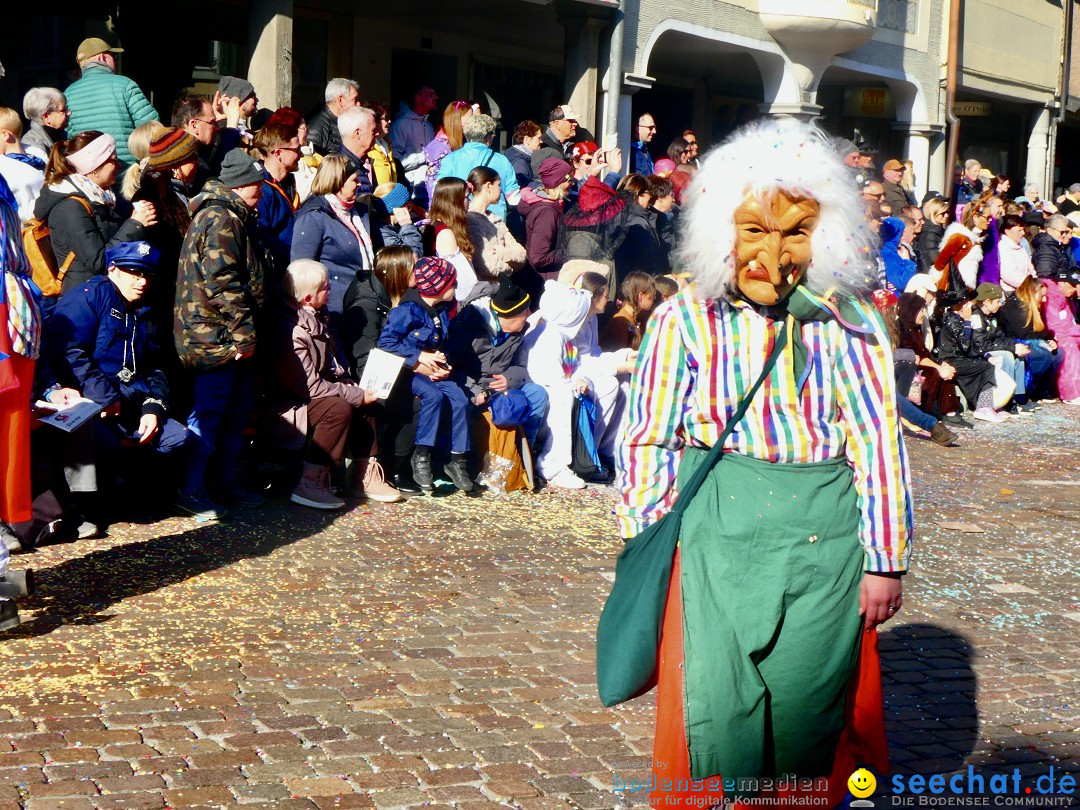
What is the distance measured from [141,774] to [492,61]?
1510 centimetres

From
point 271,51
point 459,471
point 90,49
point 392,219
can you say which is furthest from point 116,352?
point 271,51

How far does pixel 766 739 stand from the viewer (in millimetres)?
3482

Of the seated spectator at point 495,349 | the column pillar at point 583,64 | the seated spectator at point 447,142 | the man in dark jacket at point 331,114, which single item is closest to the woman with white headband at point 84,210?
the seated spectator at point 495,349

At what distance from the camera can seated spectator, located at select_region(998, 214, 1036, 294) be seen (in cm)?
1597

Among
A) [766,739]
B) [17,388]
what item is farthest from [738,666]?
[17,388]

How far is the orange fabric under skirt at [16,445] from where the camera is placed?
5.88 m

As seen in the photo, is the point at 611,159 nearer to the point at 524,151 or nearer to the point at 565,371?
the point at 524,151

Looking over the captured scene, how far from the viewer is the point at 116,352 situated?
7.50 m

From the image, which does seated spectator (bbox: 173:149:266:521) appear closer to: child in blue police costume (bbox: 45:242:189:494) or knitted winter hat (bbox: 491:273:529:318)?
child in blue police costume (bbox: 45:242:189:494)

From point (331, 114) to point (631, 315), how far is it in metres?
2.82

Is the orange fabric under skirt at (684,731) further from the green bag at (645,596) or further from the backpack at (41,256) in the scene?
the backpack at (41,256)

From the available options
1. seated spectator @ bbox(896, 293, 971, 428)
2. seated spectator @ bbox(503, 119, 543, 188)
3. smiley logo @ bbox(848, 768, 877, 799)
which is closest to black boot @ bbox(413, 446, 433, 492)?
seated spectator @ bbox(503, 119, 543, 188)

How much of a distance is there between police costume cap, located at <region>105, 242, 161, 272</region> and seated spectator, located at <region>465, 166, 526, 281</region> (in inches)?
123

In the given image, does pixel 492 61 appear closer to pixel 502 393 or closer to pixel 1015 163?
pixel 502 393
